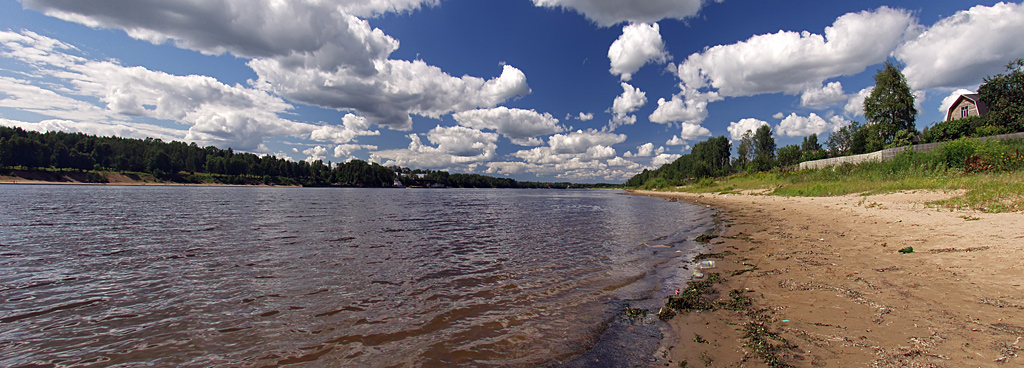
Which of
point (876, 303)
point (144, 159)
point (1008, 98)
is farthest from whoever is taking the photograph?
point (144, 159)

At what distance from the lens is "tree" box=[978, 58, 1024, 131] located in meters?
40.1

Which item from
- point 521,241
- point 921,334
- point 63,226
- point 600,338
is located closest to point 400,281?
point 600,338

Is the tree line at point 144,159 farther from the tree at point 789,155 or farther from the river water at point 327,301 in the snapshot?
the tree at point 789,155

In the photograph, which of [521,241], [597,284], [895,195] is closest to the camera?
[597,284]

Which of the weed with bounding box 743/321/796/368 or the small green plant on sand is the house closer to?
the small green plant on sand

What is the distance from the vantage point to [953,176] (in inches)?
893

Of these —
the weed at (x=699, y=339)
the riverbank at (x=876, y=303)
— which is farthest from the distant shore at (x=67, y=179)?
the riverbank at (x=876, y=303)

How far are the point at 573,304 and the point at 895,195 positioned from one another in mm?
25118

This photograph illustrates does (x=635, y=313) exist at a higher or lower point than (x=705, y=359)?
lower

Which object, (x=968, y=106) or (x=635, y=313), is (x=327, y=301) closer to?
(x=635, y=313)

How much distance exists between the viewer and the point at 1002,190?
549 inches

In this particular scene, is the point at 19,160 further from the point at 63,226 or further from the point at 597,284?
the point at 597,284

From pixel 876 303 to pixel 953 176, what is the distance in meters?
28.2

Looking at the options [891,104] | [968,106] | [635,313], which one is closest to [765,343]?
[635,313]
